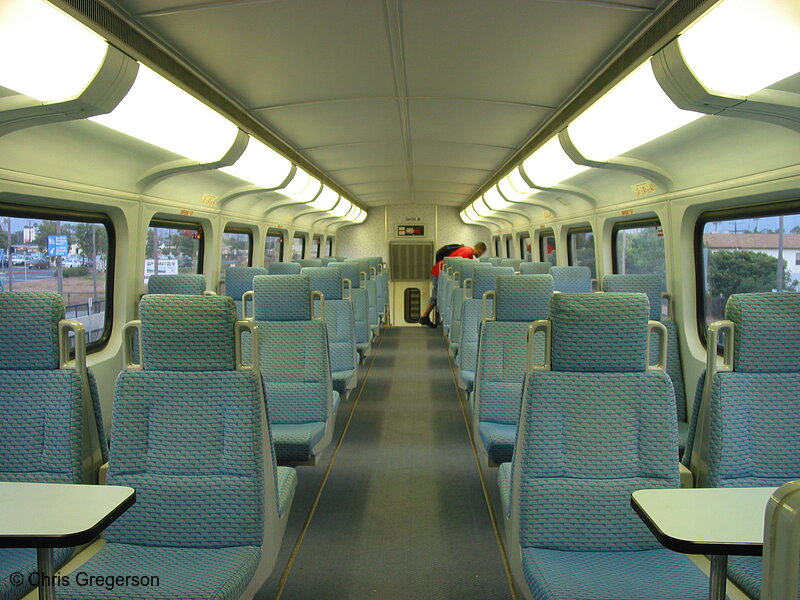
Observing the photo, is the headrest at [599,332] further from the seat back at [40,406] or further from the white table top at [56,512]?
the seat back at [40,406]

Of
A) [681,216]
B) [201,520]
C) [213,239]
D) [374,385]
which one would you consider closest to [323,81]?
[201,520]

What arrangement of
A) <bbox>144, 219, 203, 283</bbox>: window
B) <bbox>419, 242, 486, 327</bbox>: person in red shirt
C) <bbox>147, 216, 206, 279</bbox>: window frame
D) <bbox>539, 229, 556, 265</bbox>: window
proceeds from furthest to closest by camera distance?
<bbox>419, 242, 486, 327</bbox>: person in red shirt
<bbox>539, 229, 556, 265</bbox>: window
<bbox>147, 216, 206, 279</bbox>: window frame
<bbox>144, 219, 203, 283</bbox>: window

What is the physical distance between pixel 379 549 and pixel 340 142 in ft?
13.7

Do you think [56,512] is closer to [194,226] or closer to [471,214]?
[194,226]

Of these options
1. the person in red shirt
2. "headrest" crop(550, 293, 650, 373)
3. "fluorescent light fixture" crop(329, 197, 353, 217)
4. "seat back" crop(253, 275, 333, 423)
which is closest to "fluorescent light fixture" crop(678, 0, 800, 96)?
"headrest" crop(550, 293, 650, 373)

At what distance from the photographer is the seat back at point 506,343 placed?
4.50 metres

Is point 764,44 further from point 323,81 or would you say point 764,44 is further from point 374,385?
point 374,385

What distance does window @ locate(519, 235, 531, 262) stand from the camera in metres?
12.4

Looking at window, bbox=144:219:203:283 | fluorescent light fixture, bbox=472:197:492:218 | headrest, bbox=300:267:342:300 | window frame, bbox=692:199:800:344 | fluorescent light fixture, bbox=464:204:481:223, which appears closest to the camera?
window frame, bbox=692:199:800:344

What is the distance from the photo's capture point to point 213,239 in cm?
757

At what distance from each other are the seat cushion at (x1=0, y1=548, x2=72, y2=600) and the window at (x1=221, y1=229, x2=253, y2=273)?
5.80 meters

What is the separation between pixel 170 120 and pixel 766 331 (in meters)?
3.81

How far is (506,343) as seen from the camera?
4.62 m

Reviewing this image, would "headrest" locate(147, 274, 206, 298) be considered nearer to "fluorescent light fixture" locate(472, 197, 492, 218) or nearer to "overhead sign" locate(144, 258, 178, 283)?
"overhead sign" locate(144, 258, 178, 283)
